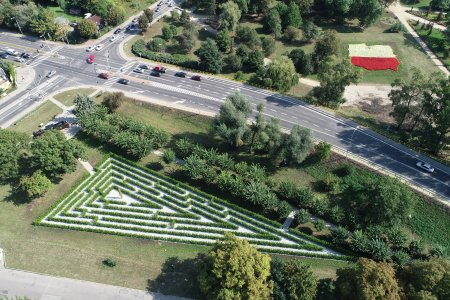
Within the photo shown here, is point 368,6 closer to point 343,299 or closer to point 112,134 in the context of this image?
point 112,134

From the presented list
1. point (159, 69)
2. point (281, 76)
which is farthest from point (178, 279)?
point (159, 69)

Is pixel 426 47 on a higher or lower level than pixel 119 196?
higher

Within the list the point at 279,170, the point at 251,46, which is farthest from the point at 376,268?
the point at 251,46

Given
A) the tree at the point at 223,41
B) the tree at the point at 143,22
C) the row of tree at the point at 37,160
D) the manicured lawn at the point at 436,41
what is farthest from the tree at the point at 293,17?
the row of tree at the point at 37,160

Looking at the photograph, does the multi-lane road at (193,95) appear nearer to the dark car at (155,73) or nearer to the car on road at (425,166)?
the car on road at (425,166)

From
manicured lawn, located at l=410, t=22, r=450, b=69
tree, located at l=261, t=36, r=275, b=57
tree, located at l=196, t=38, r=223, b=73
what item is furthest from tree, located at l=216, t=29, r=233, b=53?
manicured lawn, located at l=410, t=22, r=450, b=69

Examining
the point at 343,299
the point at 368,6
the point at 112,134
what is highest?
the point at 368,6
